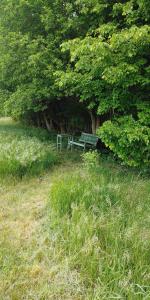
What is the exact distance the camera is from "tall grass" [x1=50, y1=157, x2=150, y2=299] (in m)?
2.46

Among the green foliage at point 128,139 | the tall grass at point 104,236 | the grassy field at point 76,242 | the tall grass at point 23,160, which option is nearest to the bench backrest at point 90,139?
the tall grass at point 23,160

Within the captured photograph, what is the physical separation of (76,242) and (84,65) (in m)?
3.58

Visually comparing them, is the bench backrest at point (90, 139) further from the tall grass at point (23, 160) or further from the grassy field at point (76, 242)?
the grassy field at point (76, 242)

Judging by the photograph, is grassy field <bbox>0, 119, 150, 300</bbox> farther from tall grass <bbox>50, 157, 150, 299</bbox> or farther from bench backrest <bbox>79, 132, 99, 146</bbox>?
bench backrest <bbox>79, 132, 99, 146</bbox>

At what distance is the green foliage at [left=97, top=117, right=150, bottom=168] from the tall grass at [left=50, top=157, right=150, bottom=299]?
1.09 m

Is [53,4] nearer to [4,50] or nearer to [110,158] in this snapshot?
[4,50]

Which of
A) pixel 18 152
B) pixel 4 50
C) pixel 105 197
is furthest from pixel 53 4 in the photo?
pixel 105 197

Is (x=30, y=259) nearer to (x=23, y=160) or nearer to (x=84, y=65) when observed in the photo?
(x=23, y=160)

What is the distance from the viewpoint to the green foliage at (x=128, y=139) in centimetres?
492

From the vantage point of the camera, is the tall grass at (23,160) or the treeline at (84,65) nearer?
the treeline at (84,65)

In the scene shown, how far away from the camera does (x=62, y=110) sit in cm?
1108

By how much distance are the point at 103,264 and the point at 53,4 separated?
7608 millimetres

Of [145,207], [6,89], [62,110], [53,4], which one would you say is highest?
[53,4]

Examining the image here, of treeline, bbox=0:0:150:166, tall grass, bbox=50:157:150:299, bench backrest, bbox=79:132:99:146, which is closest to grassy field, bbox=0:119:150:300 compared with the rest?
tall grass, bbox=50:157:150:299
